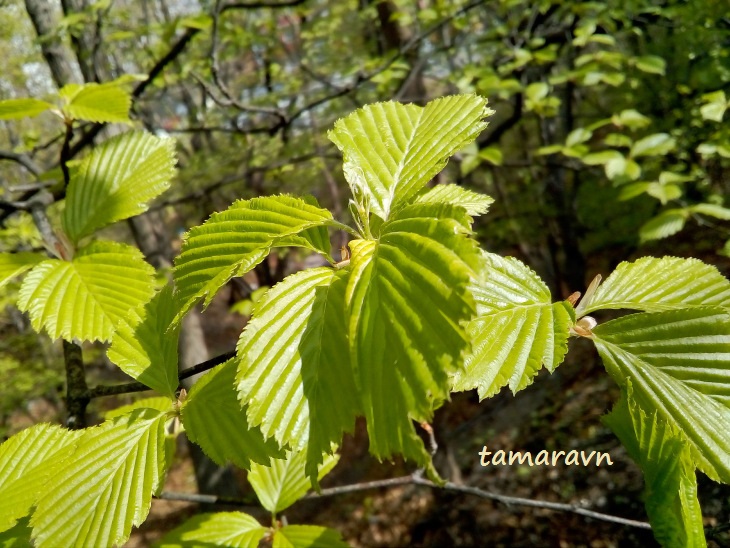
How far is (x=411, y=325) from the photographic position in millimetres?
524

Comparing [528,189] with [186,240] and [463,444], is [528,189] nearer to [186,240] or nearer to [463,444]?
[463,444]

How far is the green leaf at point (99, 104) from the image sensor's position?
122 cm

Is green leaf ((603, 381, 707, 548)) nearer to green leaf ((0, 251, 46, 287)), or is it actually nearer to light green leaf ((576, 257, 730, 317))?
light green leaf ((576, 257, 730, 317))

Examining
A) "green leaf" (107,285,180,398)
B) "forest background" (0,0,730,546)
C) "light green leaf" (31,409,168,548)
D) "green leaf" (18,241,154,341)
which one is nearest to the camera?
"light green leaf" (31,409,168,548)

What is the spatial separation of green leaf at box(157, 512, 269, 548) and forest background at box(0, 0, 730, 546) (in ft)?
0.30

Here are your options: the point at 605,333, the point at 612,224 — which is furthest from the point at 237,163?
the point at 612,224

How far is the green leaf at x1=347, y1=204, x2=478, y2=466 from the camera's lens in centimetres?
50

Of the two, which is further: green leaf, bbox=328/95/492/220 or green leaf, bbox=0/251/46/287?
green leaf, bbox=0/251/46/287

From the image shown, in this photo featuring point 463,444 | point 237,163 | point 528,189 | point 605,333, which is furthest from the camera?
point 528,189

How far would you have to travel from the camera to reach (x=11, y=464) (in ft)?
3.05

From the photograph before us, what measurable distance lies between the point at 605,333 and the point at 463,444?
5606mm

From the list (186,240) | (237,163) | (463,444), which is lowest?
(463,444)

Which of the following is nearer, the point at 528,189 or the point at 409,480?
the point at 409,480

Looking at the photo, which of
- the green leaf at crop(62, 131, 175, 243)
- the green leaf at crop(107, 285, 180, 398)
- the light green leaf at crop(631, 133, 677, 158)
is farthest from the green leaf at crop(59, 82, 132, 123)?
the light green leaf at crop(631, 133, 677, 158)
